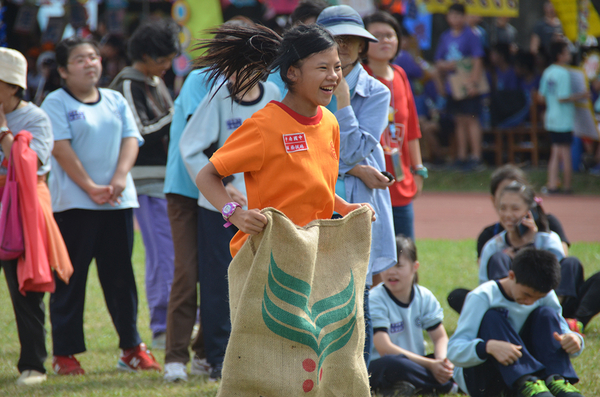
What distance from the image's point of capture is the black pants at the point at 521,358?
347cm

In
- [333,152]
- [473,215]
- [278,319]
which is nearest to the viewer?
[278,319]

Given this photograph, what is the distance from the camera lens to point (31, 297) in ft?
12.9

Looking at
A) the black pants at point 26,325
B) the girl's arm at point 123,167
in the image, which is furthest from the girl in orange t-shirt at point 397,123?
the black pants at point 26,325

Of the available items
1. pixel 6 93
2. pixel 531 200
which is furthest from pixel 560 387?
pixel 6 93

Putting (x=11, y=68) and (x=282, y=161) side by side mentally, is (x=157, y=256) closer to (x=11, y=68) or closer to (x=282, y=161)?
(x=11, y=68)

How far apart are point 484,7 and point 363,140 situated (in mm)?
9276

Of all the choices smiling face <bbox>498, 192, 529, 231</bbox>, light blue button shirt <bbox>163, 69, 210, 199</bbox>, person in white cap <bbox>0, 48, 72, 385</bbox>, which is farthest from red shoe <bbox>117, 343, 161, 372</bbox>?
smiling face <bbox>498, 192, 529, 231</bbox>

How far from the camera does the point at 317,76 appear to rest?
257 centimetres

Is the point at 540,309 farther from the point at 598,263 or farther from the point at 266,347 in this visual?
the point at 598,263

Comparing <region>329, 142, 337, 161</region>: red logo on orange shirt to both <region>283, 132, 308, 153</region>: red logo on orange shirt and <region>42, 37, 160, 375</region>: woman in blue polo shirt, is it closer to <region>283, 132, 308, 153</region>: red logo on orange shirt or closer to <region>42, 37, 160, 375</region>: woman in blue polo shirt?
<region>283, 132, 308, 153</region>: red logo on orange shirt

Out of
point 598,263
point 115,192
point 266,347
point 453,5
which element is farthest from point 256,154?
point 453,5

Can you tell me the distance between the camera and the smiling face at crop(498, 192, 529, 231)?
4.47 metres

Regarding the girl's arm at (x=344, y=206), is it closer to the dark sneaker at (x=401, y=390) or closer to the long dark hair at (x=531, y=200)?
the dark sneaker at (x=401, y=390)

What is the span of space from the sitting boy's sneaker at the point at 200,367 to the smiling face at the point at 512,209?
2.16m
